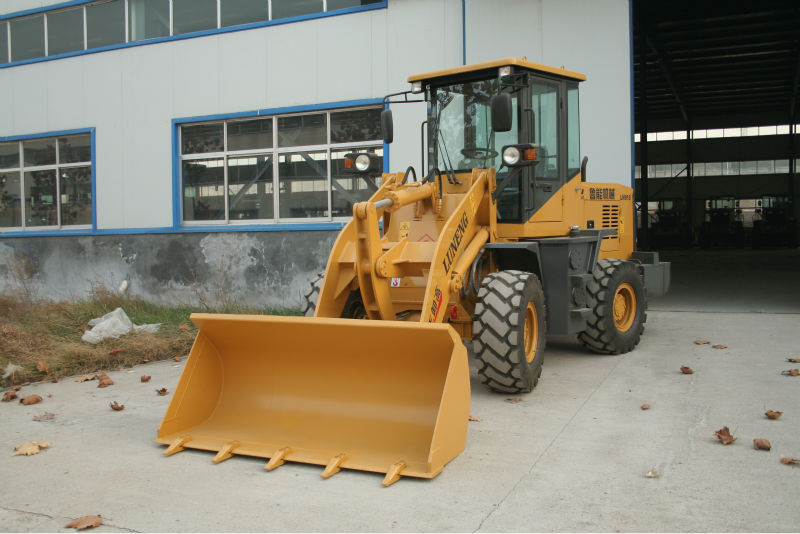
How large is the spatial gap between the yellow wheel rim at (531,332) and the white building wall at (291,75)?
4.54 m

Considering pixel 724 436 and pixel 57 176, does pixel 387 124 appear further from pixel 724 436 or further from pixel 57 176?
pixel 57 176

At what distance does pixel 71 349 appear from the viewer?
27.5 ft

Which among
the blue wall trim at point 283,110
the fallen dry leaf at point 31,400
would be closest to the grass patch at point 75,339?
the fallen dry leaf at point 31,400

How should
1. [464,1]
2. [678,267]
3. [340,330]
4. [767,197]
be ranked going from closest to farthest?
[340,330] → [464,1] → [678,267] → [767,197]

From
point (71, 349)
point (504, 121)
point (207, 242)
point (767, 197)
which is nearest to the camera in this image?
point (504, 121)

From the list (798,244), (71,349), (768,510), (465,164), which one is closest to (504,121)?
(465,164)

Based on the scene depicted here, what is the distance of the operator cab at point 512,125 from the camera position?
7266mm

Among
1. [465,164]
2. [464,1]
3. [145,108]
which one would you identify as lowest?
[465,164]

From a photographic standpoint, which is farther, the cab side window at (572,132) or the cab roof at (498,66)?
the cab side window at (572,132)

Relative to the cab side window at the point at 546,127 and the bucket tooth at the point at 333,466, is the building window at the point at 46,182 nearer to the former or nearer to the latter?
the cab side window at the point at 546,127

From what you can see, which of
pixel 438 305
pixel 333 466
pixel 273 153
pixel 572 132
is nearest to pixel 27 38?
pixel 273 153

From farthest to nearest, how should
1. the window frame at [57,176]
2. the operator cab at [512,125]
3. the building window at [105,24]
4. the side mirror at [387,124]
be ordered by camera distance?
the window frame at [57,176]
the building window at [105,24]
the side mirror at [387,124]
the operator cab at [512,125]

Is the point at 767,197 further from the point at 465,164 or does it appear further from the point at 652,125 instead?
the point at 465,164

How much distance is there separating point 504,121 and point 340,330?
2299 millimetres
